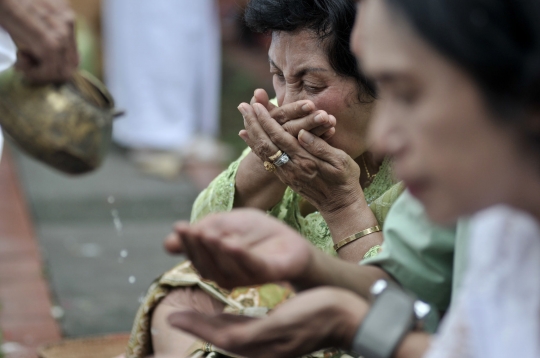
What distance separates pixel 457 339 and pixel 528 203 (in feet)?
0.78

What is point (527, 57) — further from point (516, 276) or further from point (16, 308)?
point (16, 308)

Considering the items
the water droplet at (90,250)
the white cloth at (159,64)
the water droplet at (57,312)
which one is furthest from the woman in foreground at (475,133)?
the white cloth at (159,64)

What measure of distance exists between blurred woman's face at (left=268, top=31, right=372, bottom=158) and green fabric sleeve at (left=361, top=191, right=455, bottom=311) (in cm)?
60

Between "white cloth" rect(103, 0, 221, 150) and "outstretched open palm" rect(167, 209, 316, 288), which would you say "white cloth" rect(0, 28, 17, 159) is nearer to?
"outstretched open palm" rect(167, 209, 316, 288)

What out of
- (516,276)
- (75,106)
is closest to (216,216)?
(75,106)

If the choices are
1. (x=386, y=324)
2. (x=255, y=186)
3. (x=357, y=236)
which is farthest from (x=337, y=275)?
(x=255, y=186)

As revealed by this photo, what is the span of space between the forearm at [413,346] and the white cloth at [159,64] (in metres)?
5.37

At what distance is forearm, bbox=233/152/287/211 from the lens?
253 cm

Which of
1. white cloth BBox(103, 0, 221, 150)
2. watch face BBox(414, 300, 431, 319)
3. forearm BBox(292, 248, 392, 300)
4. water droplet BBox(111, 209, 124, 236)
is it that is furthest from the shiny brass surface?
white cloth BBox(103, 0, 221, 150)

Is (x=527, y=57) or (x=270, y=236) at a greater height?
(x=527, y=57)

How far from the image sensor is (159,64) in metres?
6.68

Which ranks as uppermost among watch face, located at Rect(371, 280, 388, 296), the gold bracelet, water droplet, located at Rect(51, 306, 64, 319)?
watch face, located at Rect(371, 280, 388, 296)

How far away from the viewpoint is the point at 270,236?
5.27ft

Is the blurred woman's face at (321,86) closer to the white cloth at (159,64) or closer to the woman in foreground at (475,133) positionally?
the woman in foreground at (475,133)
